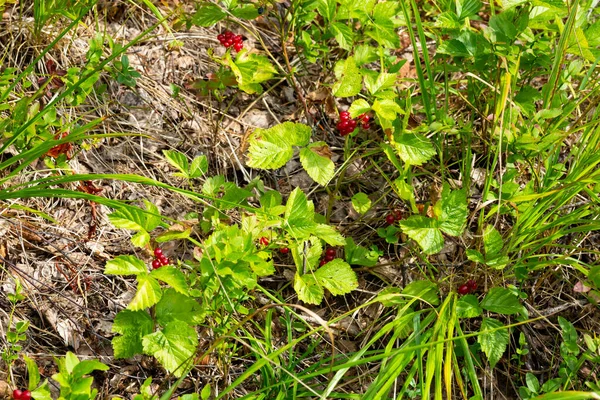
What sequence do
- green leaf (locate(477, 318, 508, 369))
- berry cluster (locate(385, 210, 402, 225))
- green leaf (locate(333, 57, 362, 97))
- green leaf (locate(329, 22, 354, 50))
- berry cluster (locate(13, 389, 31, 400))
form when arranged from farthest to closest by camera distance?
green leaf (locate(329, 22, 354, 50))
berry cluster (locate(385, 210, 402, 225))
green leaf (locate(333, 57, 362, 97))
green leaf (locate(477, 318, 508, 369))
berry cluster (locate(13, 389, 31, 400))

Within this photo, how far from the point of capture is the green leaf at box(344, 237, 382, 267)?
2273 millimetres

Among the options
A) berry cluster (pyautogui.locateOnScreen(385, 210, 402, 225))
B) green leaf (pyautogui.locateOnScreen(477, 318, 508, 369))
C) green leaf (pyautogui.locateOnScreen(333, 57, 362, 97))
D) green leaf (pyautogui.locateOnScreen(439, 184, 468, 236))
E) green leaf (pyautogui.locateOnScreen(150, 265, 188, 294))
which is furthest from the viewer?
berry cluster (pyautogui.locateOnScreen(385, 210, 402, 225))

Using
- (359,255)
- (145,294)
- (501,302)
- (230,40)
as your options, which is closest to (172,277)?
(145,294)

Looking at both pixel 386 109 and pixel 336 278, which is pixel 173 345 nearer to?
pixel 336 278

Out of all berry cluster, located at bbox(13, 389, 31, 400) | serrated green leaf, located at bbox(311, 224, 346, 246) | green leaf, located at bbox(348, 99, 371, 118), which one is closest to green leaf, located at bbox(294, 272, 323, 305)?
serrated green leaf, located at bbox(311, 224, 346, 246)

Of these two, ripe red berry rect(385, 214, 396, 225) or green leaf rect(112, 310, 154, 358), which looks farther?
ripe red berry rect(385, 214, 396, 225)

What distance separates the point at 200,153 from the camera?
2555 millimetres

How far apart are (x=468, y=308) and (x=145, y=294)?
1023 millimetres

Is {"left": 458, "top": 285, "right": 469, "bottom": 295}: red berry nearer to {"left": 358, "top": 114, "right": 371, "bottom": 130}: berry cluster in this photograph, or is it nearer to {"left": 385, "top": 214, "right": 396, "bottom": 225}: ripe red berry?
{"left": 385, "top": 214, "right": 396, "bottom": 225}: ripe red berry

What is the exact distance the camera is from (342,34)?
2.48 m

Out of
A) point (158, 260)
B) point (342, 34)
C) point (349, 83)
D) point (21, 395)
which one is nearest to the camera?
point (21, 395)

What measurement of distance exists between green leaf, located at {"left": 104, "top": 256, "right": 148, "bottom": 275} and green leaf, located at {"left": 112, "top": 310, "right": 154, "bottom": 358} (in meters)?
0.14

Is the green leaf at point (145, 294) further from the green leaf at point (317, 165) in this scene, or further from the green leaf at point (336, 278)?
the green leaf at point (317, 165)

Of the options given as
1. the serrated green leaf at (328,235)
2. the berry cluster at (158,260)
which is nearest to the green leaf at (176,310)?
the berry cluster at (158,260)
